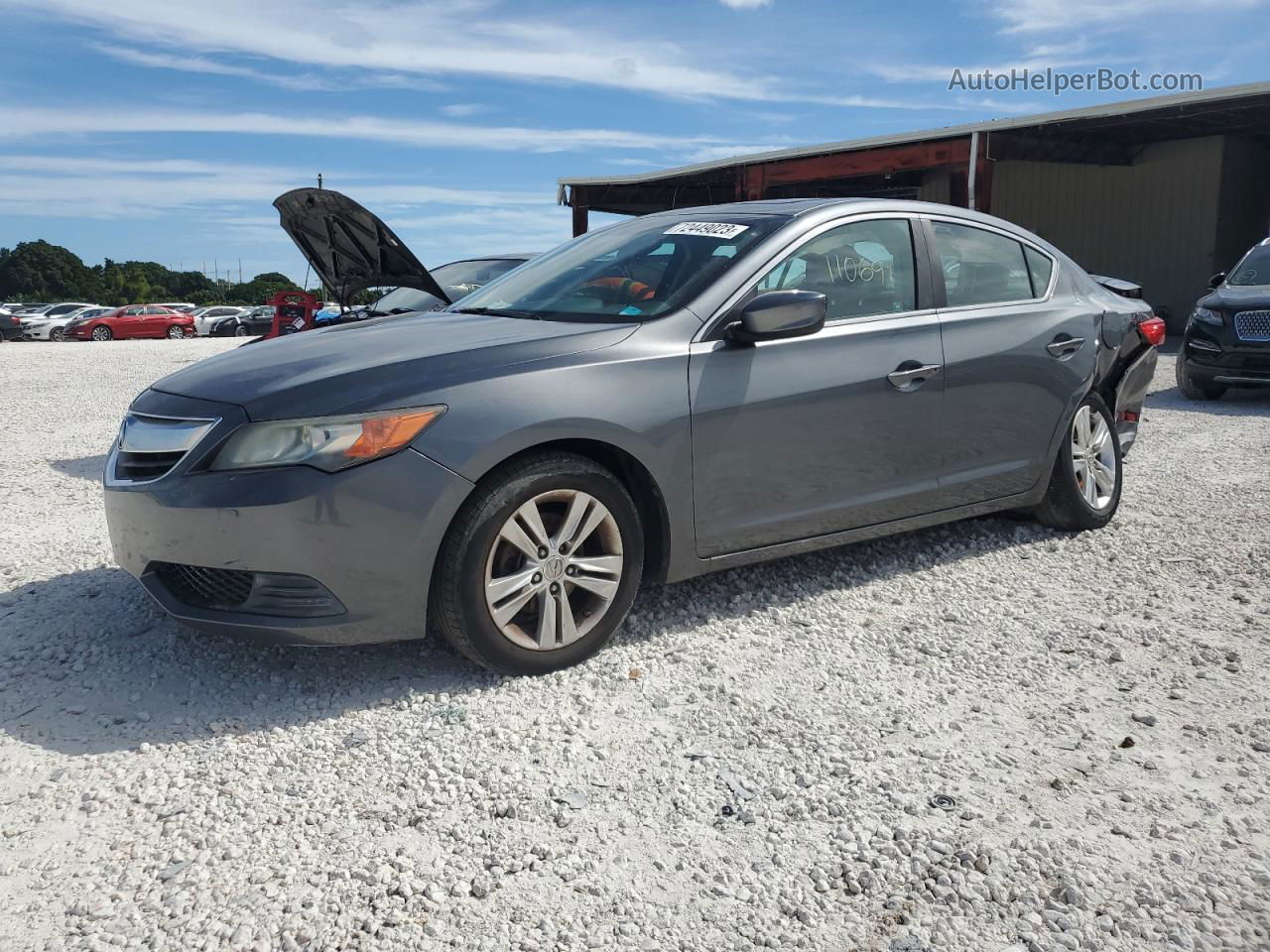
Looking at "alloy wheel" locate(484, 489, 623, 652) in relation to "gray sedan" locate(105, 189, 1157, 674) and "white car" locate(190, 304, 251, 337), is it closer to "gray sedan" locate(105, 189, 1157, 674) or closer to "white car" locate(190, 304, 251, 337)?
"gray sedan" locate(105, 189, 1157, 674)

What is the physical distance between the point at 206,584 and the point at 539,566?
1017mm

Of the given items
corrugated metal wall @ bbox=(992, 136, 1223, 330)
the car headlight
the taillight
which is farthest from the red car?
the car headlight

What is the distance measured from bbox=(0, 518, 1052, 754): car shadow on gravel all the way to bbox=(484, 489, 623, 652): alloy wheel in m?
0.21

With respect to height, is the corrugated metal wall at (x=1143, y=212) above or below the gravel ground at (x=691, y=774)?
above

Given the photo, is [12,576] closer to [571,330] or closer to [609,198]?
[571,330]

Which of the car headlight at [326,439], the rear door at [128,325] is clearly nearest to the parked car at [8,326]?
the rear door at [128,325]

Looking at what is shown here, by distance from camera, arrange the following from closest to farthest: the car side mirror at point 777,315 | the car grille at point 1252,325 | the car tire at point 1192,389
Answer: the car side mirror at point 777,315 → the car grille at point 1252,325 → the car tire at point 1192,389

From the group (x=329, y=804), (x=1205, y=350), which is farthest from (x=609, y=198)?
(x=329, y=804)

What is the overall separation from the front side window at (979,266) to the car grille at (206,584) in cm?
296

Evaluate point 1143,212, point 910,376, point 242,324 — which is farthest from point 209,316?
point 910,376

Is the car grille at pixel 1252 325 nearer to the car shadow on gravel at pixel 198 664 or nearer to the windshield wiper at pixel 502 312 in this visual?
the car shadow on gravel at pixel 198 664

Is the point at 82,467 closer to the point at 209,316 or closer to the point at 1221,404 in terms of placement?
the point at 1221,404

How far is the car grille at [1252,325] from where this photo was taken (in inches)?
404

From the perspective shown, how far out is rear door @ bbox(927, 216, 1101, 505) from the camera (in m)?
4.49
